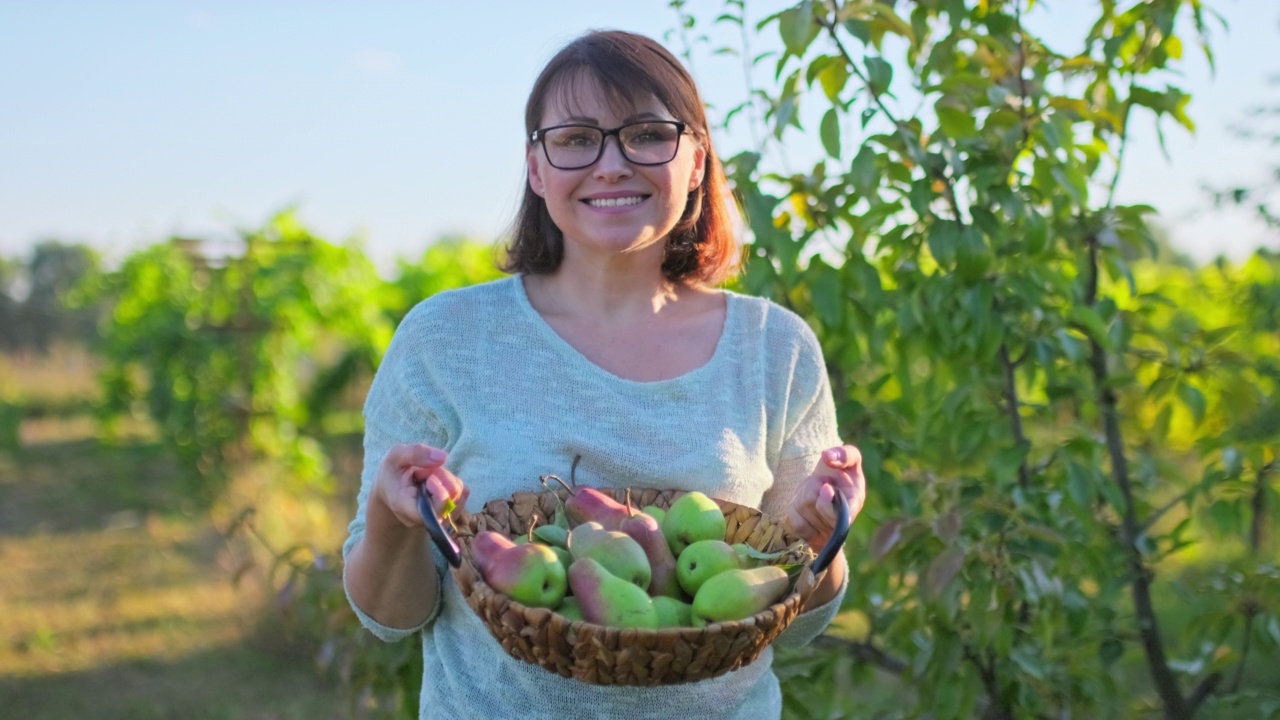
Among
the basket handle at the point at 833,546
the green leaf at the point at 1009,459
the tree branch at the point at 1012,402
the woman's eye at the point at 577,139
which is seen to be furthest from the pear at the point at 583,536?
the tree branch at the point at 1012,402

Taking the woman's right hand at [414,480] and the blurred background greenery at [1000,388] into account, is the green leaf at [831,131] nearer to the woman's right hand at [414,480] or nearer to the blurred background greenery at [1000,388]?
the blurred background greenery at [1000,388]

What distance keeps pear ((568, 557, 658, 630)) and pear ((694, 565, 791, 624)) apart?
0.19 feet

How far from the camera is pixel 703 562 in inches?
52.9

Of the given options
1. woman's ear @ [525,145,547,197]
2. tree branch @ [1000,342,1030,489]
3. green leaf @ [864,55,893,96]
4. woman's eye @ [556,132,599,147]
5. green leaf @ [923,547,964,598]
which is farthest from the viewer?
tree branch @ [1000,342,1030,489]

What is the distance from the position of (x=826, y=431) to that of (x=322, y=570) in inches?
46.2

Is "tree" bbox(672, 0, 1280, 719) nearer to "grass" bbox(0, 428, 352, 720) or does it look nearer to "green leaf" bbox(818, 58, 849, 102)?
"green leaf" bbox(818, 58, 849, 102)

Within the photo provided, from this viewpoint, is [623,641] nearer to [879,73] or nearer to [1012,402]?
[879,73]

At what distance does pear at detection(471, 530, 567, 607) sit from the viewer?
1.27 metres

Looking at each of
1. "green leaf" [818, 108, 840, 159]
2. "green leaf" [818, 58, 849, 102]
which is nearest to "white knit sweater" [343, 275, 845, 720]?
"green leaf" [818, 108, 840, 159]

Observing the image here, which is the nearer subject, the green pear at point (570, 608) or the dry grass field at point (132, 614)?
the green pear at point (570, 608)

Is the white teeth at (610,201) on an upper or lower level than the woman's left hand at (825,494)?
upper

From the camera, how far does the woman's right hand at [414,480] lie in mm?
1313

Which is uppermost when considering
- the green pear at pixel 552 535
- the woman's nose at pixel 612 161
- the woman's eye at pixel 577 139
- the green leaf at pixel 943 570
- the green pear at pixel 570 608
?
the woman's eye at pixel 577 139

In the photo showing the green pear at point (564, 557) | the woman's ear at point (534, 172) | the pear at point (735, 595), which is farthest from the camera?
the woman's ear at point (534, 172)
